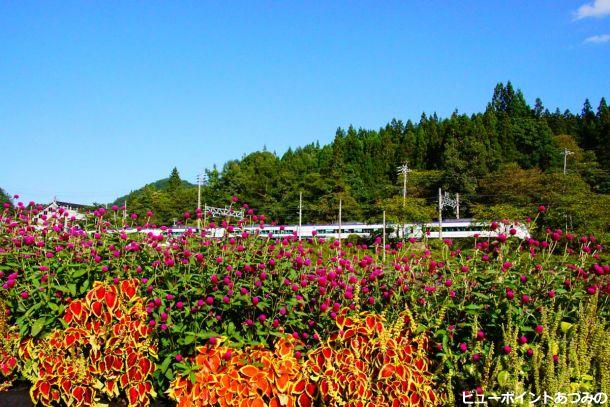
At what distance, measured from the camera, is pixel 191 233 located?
395 cm

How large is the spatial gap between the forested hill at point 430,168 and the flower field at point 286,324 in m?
36.2

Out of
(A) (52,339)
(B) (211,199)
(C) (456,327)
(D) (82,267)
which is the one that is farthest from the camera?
(B) (211,199)

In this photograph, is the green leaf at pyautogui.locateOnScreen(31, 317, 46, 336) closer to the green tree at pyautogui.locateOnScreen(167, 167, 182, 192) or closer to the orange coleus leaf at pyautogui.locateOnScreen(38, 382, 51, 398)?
the orange coleus leaf at pyautogui.locateOnScreen(38, 382, 51, 398)

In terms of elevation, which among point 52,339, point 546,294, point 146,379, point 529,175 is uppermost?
point 529,175

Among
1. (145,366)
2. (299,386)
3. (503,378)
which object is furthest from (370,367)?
(145,366)

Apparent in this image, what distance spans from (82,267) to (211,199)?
62.7 meters

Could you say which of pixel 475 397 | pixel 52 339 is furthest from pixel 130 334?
pixel 475 397

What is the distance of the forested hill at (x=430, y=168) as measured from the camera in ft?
165

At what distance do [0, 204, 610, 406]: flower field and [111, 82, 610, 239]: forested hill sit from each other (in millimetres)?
36249

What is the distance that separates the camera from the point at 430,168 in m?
64.9

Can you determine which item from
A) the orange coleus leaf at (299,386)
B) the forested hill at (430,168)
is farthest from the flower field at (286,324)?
the forested hill at (430,168)

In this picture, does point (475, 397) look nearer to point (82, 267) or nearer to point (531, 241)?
point (531, 241)

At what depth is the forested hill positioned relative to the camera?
50.2 meters

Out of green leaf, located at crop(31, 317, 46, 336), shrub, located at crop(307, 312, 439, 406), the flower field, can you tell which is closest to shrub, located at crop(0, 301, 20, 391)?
the flower field
